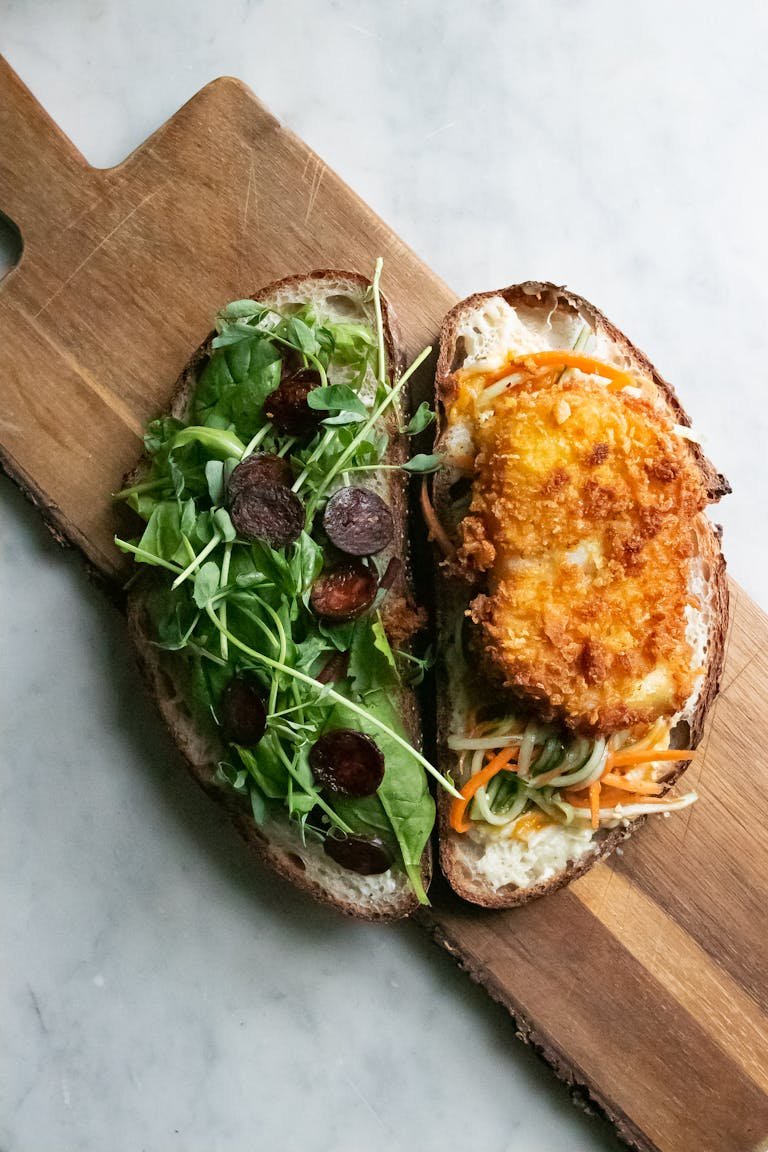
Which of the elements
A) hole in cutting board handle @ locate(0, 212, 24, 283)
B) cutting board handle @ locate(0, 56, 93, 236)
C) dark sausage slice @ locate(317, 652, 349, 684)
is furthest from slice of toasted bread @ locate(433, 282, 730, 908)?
hole in cutting board handle @ locate(0, 212, 24, 283)

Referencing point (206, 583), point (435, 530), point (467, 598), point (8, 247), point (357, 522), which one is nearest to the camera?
point (206, 583)

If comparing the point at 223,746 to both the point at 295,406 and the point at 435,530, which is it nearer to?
the point at 435,530

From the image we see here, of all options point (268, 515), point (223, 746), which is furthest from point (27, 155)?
point (223, 746)

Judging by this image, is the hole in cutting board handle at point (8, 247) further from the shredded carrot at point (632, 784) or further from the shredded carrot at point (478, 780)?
the shredded carrot at point (632, 784)

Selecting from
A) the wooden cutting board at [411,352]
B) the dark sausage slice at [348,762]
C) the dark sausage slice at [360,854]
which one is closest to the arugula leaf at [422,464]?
the wooden cutting board at [411,352]

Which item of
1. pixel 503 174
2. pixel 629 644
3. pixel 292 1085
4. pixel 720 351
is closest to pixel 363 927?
pixel 292 1085
